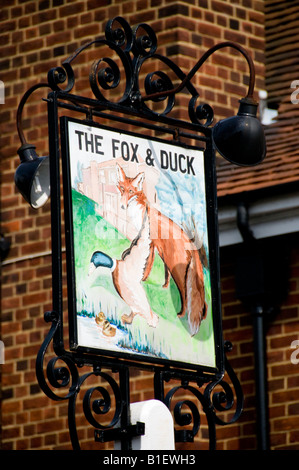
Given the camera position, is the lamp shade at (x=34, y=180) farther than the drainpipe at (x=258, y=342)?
No

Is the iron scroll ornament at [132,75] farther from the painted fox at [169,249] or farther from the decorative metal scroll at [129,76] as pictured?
the painted fox at [169,249]

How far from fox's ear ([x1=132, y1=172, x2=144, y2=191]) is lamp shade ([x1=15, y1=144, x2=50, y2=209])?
2.55ft

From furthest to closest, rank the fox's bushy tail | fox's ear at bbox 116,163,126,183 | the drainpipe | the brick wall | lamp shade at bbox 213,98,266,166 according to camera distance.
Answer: the brick wall
the drainpipe
lamp shade at bbox 213,98,266,166
the fox's bushy tail
fox's ear at bbox 116,163,126,183

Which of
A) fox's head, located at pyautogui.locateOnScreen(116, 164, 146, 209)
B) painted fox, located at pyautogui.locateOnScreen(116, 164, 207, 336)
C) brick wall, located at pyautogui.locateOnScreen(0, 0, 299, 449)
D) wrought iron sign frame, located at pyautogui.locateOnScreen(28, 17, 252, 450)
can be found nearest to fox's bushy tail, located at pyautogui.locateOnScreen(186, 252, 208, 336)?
painted fox, located at pyautogui.locateOnScreen(116, 164, 207, 336)

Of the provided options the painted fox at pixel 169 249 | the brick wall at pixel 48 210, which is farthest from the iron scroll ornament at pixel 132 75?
the brick wall at pixel 48 210

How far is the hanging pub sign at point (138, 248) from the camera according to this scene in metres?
→ 7.13

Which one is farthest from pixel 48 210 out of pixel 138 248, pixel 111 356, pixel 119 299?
pixel 111 356

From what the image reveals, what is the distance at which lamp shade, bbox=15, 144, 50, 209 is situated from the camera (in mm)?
8078

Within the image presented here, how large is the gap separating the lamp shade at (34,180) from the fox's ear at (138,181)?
2.55 ft

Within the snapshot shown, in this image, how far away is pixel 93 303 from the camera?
7102 millimetres

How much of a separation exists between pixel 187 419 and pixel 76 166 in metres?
1.50

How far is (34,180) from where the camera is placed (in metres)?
8.08

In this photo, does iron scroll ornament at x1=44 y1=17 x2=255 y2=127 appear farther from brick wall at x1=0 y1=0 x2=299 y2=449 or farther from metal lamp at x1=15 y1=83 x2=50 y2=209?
brick wall at x1=0 y1=0 x2=299 y2=449

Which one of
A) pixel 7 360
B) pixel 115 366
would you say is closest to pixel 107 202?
pixel 115 366
